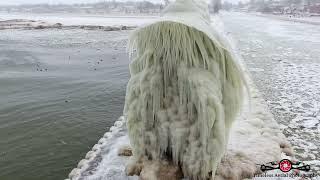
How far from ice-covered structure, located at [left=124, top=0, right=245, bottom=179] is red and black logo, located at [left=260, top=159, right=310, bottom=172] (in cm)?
94

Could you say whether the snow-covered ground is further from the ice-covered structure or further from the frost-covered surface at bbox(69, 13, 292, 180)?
the ice-covered structure

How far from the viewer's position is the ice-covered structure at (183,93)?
4.94m

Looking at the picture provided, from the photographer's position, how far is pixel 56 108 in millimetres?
10781

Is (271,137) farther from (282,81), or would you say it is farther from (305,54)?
(305,54)

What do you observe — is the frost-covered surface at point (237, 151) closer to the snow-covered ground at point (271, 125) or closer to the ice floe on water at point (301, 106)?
the snow-covered ground at point (271, 125)

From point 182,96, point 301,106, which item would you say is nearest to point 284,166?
point 182,96

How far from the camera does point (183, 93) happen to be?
512 centimetres

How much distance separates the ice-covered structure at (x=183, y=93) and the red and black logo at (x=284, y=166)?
0.94 meters

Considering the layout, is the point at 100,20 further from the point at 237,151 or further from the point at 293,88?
the point at 237,151

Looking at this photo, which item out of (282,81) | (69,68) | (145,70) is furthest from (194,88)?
(69,68)

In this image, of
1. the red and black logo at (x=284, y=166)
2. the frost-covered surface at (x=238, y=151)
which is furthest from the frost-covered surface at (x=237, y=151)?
the red and black logo at (x=284, y=166)

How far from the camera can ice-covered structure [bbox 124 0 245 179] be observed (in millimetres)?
4941

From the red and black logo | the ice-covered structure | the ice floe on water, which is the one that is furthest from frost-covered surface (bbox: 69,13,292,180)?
the ice-covered structure

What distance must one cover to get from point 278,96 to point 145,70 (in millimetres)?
6203
